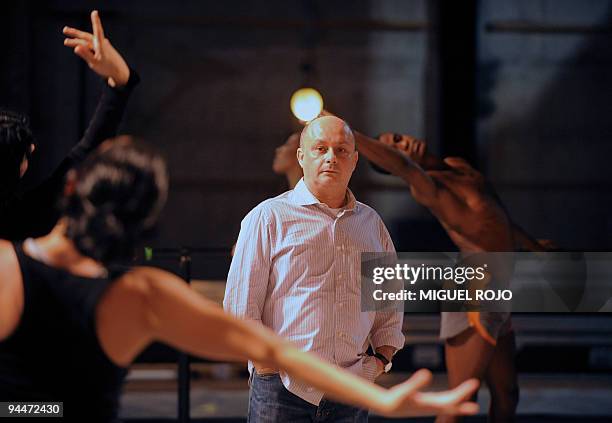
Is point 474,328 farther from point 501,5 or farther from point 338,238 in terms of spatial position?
point 501,5

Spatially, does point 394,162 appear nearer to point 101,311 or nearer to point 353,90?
point 353,90

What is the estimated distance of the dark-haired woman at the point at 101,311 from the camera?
157 cm

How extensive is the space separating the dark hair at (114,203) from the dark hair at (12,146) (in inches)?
33.3

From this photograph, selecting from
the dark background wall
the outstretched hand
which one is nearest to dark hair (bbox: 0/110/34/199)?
the outstretched hand

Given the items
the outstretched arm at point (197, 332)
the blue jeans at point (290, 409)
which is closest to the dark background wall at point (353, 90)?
the blue jeans at point (290, 409)

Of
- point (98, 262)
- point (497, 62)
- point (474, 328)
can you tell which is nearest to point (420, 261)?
point (474, 328)

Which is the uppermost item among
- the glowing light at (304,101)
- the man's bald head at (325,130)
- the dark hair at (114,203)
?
the glowing light at (304,101)

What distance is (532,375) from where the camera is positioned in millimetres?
5762

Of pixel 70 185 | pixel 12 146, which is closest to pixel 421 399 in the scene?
pixel 70 185

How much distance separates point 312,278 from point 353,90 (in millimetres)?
3017

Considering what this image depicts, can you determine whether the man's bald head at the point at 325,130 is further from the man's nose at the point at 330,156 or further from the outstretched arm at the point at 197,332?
the outstretched arm at the point at 197,332

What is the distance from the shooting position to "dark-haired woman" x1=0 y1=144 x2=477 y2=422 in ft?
5.14

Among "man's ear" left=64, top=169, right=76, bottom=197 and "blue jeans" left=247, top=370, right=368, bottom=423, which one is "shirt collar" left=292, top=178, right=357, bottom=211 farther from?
"man's ear" left=64, top=169, right=76, bottom=197

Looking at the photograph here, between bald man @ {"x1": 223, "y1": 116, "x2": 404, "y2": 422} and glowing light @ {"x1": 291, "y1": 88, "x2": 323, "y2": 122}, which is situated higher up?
glowing light @ {"x1": 291, "y1": 88, "x2": 323, "y2": 122}
